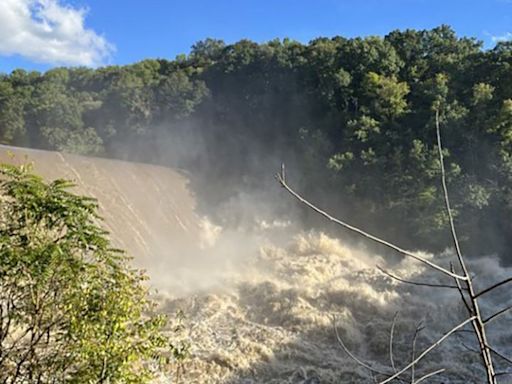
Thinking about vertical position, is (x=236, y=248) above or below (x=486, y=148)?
below

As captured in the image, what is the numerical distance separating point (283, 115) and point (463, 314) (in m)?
11.9

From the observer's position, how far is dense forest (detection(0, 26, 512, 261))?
15.3 meters

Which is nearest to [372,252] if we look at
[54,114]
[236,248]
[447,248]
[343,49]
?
[447,248]

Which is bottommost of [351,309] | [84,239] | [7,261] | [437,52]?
[7,261]

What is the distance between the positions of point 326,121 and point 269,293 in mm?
9466

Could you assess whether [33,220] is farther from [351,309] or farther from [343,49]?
[343,49]

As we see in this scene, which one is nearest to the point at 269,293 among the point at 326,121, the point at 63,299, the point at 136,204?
the point at 136,204

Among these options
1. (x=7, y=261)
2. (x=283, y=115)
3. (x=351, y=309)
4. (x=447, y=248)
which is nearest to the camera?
(x=7, y=261)

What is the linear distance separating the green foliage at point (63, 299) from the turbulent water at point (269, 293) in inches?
80.3

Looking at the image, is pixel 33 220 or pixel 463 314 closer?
pixel 33 220

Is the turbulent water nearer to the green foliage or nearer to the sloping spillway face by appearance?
the sloping spillway face

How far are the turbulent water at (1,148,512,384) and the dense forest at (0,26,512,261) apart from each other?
1.55 m

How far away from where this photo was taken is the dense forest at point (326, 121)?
15.3 metres

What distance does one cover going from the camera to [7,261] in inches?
157
